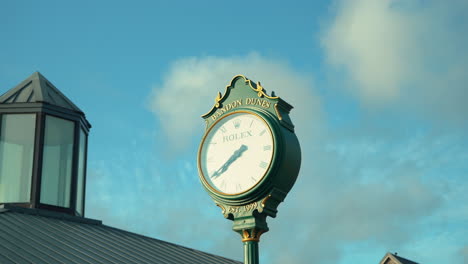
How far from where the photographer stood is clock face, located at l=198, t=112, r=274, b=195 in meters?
10.0

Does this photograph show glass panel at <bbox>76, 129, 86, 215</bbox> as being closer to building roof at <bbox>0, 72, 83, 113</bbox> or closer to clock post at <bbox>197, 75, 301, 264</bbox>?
building roof at <bbox>0, 72, 83, 113</bbox>

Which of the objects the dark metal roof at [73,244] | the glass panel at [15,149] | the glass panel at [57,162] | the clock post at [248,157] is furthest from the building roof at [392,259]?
the clock post at [248,157]

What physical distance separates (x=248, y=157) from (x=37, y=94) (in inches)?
354

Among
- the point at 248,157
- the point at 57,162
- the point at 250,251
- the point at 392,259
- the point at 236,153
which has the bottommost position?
the point at 250,251

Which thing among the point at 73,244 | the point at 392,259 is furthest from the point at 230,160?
the point at 392,259

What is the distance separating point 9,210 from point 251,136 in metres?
6.96

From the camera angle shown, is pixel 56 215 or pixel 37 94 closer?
pixel 56 215

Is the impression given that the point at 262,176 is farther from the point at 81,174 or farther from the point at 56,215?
the point at 81,174

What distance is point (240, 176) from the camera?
33.3ft

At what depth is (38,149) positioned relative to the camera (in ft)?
56.1

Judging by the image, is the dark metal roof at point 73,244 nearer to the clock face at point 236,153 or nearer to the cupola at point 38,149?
the cupola at point 38,149

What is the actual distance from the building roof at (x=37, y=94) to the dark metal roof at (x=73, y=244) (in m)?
3.13

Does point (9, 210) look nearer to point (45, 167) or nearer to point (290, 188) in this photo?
point (45, 167)

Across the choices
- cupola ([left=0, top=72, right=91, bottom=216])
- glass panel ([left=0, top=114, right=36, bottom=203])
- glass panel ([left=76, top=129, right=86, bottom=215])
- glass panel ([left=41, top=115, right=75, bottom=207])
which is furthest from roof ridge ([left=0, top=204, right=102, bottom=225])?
glass panel ([left=76, top=129, right=86, bottom=215])
